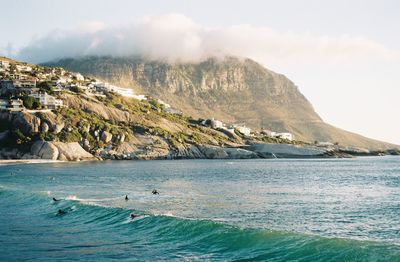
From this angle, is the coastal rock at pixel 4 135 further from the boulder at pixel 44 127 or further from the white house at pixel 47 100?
the white house at pixel 47 100


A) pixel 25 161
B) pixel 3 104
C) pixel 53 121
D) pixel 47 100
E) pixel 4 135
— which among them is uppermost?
pixel 47 100

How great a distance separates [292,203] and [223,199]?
8267 millimetres

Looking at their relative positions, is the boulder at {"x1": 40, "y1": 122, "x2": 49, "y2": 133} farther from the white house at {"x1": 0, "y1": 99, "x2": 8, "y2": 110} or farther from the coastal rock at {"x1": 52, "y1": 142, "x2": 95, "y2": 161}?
the white house at {"x1": 0, "y1": 99, "x2": 8, "y2": 110}

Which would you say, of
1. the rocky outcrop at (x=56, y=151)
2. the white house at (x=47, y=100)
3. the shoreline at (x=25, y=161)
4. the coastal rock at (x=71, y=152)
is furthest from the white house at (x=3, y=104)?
the shoreline at (x=25, y=161)

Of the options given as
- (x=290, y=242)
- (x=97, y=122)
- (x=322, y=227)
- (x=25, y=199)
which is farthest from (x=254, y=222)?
(x=97, y=122)

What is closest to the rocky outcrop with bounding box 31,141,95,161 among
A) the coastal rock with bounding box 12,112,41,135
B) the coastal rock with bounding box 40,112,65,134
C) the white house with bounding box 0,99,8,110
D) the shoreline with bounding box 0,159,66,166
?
the shoreline with bounding box 0,159,66,166

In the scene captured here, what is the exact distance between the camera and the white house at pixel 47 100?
190 m

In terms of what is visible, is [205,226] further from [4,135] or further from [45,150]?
[4,135]

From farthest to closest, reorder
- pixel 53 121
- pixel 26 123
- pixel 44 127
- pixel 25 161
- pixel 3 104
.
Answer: pixel 3 104 → pixel 53 121 → pixel 44 127 → pixel 26 123 → pixel 25 161

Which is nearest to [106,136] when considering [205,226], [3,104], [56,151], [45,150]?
[56,151]

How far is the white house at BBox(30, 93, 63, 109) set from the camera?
189500mm

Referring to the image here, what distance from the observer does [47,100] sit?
625 feet

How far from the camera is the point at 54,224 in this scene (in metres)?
41.3

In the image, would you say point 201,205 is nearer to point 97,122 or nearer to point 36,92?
point 97,122
